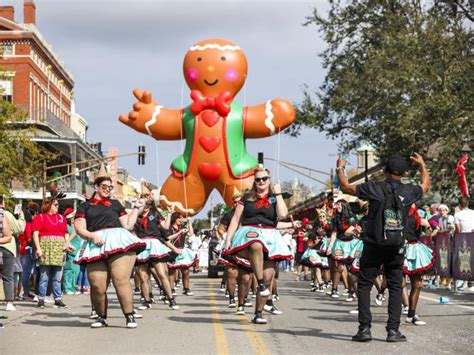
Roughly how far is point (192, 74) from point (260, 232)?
16.3 m

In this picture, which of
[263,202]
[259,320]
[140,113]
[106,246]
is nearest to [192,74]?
[140,113]

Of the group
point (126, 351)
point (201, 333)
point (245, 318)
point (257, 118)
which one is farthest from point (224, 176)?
point (126, 351)


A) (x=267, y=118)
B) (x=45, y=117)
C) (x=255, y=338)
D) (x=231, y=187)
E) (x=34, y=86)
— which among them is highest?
(x=34, y=86)

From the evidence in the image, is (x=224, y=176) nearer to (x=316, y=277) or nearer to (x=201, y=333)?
(x=316, y=277)

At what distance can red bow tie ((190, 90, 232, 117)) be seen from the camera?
28484 millimetres

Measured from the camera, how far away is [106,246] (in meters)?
12.0

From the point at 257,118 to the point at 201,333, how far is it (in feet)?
58.3

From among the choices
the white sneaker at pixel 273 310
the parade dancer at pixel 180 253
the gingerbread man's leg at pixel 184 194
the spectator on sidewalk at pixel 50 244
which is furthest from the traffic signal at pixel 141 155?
the white sneaker at pixel 273 310

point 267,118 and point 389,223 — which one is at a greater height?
point 267,118

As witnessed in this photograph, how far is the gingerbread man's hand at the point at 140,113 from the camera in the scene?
29.5 m

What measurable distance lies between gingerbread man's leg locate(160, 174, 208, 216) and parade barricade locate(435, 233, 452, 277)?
8.39 m

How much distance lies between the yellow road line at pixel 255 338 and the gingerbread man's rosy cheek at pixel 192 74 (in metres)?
15.8

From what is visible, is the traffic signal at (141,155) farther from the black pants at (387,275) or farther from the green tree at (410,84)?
the black pants at (387,275)

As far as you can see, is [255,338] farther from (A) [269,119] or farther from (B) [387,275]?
(A) [269,119]
